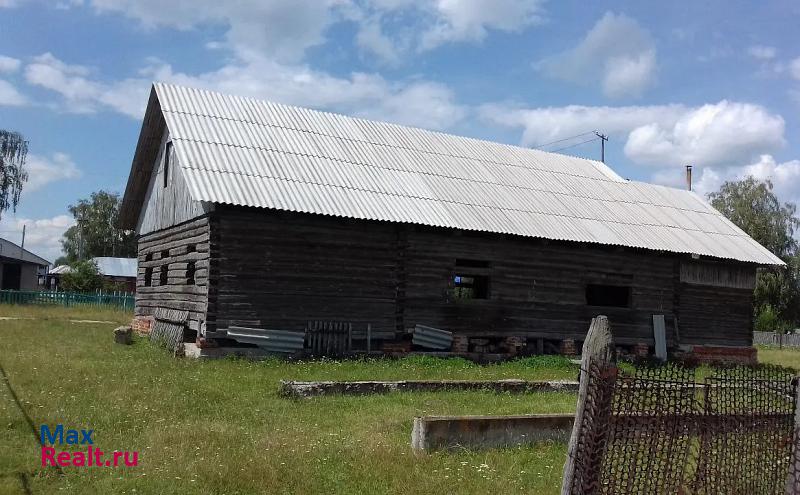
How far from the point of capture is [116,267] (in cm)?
5962

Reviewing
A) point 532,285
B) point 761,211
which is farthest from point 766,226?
point 532,285

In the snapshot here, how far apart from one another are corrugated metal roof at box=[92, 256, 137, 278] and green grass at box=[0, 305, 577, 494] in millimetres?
46641

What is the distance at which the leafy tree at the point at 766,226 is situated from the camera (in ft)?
162

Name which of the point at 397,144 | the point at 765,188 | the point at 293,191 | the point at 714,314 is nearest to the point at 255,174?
the point at 293,191

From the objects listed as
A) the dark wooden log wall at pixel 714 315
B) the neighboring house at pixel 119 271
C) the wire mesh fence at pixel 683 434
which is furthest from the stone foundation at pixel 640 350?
Answer: the neighboring house at pixel 119 271

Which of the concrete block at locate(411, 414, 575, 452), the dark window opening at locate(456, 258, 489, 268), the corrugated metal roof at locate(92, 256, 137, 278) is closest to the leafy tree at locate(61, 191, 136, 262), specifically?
the corrugated metal roof at locate(92, 256, 137, 278)

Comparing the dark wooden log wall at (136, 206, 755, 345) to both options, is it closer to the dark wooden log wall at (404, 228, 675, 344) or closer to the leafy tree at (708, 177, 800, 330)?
the dark wooden log wall at (404, 228, 675, 344)

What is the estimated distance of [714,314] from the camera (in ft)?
75.4

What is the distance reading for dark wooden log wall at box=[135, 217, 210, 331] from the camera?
15586 millimetres

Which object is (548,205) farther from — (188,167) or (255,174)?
(188,167)

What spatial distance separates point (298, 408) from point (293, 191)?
7.11m

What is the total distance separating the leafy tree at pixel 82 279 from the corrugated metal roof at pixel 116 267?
8.90 m

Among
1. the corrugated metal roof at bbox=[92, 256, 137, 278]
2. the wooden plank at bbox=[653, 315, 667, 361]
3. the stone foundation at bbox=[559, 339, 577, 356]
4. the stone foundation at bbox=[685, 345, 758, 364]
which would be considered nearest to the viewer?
the stone foundation at bbox=[559, 339, 577, 356]

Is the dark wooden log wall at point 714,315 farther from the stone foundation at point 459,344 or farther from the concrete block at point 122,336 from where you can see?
the concrete block at point 122,336
